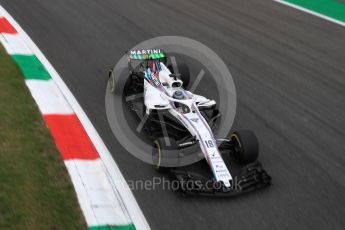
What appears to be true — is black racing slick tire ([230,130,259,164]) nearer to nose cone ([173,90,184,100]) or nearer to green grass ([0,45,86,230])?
nose cone ([173,90,184,100])

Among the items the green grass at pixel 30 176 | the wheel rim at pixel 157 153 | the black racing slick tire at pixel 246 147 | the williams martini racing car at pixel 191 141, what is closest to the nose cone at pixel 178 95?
the williams martini racing car at pixel 191 141

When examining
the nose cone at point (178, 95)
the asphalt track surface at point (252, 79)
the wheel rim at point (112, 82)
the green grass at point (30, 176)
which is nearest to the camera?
the green grass at point (30, 176)

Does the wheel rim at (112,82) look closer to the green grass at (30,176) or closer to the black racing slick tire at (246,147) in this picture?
the green grass at (30,176)

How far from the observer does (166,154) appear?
5973mm

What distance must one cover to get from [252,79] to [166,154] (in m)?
3.57

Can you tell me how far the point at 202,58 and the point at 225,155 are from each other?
3.55 m

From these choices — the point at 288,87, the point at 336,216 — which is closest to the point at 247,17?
the point at 288,87

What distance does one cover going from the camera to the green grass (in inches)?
193

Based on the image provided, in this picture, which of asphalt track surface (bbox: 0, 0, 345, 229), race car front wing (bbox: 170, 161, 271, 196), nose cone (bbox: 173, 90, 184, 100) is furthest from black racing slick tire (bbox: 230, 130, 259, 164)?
nose cone (bbox: 173, 90, 184, 100)

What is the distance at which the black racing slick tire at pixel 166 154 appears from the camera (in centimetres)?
598

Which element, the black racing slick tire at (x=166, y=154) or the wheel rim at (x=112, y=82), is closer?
the black racing slick tire at (x=166, y=154)

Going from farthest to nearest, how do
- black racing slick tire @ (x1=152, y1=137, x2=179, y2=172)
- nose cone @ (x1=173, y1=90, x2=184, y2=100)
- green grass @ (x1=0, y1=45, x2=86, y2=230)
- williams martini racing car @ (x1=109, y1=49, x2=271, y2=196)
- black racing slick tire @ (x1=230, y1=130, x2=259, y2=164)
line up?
nose cone @ (x1=173, y1=90, x2=184, y2=100) → black racing slick tire @ (x1=230, y1=130, x2=259, y2=164) → black racing slick tire @ (x1=152, y1=137, x2=179, y2=172) → williams martini racing car @ (x1=109, y1=49, x2=271, y2=196) → green grass @ (x1=0, y1=45, x2=86, y2=230)

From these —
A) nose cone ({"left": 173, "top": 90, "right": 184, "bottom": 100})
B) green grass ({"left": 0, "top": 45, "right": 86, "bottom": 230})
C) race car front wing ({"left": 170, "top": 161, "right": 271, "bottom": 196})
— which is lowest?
green grass ({"left": 0, "top": 45, "right": 86, "bottom": 230})

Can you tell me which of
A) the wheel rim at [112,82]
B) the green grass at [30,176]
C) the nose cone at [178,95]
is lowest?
the green grass at [30,176]
